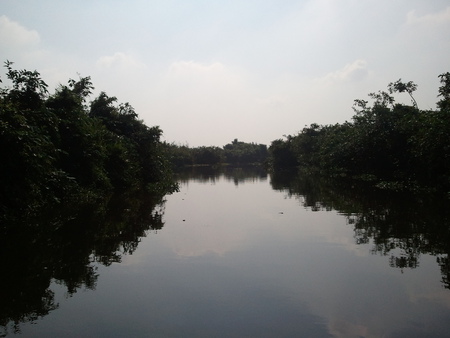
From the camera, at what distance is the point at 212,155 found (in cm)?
10900

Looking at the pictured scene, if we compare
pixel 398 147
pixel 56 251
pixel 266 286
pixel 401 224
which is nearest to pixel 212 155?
pixel 398 147

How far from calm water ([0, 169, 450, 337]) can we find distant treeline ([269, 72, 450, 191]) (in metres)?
8.61

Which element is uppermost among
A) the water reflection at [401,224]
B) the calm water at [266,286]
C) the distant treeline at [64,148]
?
the distant treeline at [64,148]

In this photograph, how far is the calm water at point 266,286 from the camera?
5152mm

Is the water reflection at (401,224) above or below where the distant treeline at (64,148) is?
below

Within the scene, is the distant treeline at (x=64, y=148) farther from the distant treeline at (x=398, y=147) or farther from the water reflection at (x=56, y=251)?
the distant treeline at (x=398, y=147)

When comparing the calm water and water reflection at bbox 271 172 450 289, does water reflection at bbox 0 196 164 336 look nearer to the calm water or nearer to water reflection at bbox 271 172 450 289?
the calm water

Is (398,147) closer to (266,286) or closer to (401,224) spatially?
(401,224)

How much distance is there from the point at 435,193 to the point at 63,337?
20.5 m

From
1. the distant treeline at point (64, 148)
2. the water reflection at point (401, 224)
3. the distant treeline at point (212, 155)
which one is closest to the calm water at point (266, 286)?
the water reflection at point (401, 224)

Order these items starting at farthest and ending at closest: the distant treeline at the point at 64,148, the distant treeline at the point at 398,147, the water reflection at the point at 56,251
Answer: the distant treeline at the point at 398,147 < the distant treeline at the point at 64,148 < the water reflection at the point at 56,251

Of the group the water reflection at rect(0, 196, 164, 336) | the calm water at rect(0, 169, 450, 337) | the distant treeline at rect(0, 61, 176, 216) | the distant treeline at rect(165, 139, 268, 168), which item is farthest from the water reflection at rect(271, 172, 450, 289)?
the distant treeline at rect(165, 139, 268, 168)

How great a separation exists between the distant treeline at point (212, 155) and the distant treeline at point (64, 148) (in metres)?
27.7

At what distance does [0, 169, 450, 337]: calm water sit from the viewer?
5.15 m
